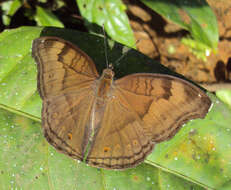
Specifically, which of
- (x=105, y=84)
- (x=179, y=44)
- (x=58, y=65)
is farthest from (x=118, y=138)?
(x=179, y=44)

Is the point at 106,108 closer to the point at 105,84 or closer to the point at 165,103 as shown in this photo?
the point at 105,84

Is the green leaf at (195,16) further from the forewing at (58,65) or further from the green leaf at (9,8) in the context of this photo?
the green leaf at (9,8)

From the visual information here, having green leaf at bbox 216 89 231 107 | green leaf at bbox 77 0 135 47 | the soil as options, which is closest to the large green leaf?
green leaf at bbox 77 0 135 47

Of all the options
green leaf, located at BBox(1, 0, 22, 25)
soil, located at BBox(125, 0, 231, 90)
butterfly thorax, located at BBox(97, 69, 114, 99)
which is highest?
butterfly thorax, located at BBox(97, 69, 114, 99)

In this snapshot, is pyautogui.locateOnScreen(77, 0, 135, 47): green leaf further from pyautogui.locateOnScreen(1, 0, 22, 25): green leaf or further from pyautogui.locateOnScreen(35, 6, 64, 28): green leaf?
pyautogui.locateOnScreen(1, 0, 22, 25): green leaf

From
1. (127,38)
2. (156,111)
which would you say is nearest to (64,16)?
(127,38)

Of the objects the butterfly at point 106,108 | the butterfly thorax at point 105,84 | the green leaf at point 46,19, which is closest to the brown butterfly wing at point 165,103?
the butterfly at point 106,108
